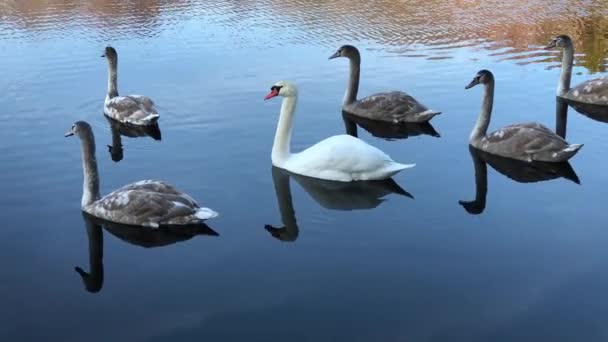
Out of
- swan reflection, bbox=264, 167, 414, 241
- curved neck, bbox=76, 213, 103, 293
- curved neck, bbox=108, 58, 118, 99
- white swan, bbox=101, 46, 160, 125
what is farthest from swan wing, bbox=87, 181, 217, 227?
curved neck, bbox=108, 58, 118, 99

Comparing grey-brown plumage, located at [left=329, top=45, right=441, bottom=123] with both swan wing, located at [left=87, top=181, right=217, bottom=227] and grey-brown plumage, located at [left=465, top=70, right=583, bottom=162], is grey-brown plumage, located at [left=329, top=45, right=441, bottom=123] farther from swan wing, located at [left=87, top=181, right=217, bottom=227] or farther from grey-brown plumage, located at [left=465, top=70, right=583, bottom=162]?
swan wing, located at [left=87, top=181, right=217, bottom=227]

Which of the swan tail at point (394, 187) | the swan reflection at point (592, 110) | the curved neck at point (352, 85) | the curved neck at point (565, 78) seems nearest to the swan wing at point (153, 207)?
the swan tail at point (394, 187)

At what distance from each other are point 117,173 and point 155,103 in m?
4.14

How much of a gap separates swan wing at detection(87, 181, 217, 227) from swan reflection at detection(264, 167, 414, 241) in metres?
1.05

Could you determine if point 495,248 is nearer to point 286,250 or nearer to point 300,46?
point 286,250

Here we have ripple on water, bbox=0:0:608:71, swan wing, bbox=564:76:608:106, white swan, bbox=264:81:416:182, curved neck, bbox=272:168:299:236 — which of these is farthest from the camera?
ripple on water, bbox=0:0:608:71

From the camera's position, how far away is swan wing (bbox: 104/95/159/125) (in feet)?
50.2

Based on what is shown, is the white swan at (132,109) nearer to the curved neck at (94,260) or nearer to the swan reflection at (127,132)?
the swan reflection at (127,132)

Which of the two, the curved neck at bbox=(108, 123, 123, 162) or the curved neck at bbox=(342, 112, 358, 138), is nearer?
the curved neck at bbox=(108, 123, 123, 162)

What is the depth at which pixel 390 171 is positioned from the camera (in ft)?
39.4

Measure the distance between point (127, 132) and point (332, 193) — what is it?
5.28 metres

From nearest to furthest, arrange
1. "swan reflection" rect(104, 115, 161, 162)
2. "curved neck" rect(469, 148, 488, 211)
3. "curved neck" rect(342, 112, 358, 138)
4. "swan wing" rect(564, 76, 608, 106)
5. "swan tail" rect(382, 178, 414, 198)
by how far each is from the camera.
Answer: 1. "curved neck" rect(469, 148, 488, 211)
2. "swan tail" rect(382, 178, 414, 198)
3. "swan reflection" rect(104, 115, 161, 162)
4. "curved neck" rect(342, 112, 358, 138)
5. "swan wing" rect(564, 76, 608, 106)

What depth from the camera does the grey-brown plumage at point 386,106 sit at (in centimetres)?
1541

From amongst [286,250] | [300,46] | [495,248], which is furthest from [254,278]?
[300,46]
